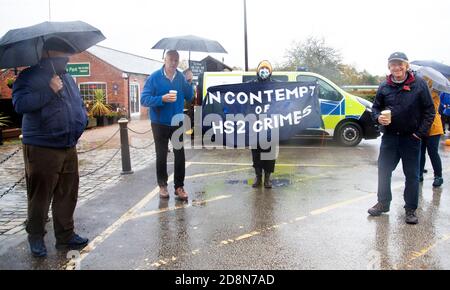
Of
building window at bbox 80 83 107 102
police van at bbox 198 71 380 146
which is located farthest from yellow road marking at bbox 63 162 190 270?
building window at bbox 80 83 107 102

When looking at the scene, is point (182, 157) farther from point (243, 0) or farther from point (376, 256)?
point (243, 0)

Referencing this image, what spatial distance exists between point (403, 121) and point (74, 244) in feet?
12.9

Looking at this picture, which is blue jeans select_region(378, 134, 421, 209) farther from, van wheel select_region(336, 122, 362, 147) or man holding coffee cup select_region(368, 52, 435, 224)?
van wheel select_region(336, 122, 362, 147)

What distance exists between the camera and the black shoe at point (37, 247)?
414 centimetres

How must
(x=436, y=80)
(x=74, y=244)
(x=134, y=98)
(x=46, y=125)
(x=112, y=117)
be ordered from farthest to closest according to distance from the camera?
(x=134, y=98) < (x=112, y=117) < (x=436, y=80) < (x=74, y=244) < (x=46, y=125)

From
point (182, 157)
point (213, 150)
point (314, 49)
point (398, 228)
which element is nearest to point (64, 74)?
point (182, 157)

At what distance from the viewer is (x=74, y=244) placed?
14.4 ft

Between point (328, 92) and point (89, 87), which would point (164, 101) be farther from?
point (89, 87)

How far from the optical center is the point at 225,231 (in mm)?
4879

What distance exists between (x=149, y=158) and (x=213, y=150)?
1.98 metres

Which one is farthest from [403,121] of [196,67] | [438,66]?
[196,67]

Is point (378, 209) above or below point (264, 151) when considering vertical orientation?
below

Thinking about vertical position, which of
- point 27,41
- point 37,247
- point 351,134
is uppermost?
point 27,41

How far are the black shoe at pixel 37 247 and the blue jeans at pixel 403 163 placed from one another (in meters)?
3.98
